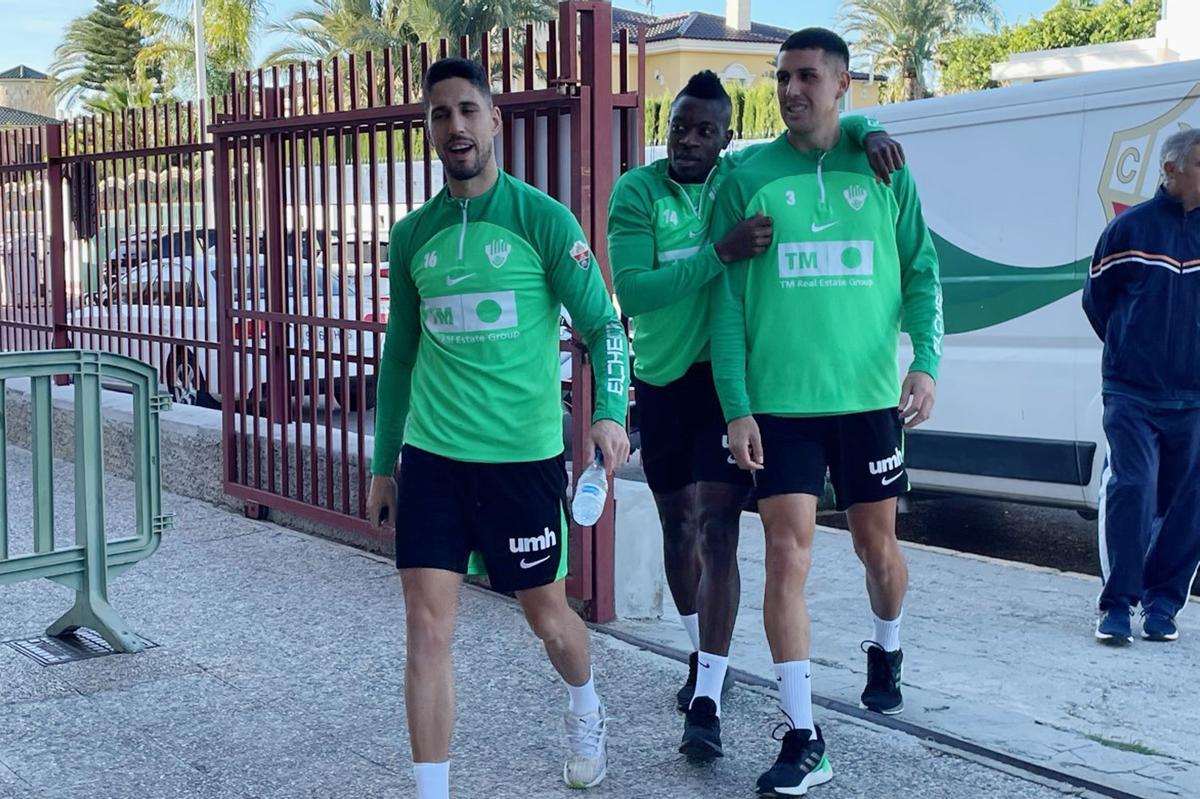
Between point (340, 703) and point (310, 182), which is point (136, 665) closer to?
point (340, 703)

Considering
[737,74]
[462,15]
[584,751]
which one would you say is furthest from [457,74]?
[737,74]

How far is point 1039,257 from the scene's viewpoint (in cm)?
674

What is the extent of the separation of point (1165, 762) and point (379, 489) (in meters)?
2.43

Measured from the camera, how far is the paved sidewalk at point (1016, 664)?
4.34m

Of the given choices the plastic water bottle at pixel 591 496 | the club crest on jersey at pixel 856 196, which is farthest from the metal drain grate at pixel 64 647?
the club crest on jersey at pixel 856 196

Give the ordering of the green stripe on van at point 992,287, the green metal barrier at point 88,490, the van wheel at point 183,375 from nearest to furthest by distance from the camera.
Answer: the green metal barrier at point 88,490 < the green stripe on van at point 992,287 < the van wheel at point 183,375

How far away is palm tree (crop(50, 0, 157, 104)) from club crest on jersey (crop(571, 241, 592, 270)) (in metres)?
56.6

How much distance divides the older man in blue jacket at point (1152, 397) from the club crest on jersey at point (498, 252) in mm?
2911

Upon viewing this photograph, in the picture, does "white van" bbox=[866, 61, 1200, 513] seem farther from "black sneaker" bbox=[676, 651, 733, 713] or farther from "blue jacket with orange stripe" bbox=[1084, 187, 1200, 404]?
"black sneaker" bbox=[676, 651, 733, 713]

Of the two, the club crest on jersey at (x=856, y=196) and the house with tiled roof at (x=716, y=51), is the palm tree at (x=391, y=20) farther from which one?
the club crest on jersey at (x=856, y=196)

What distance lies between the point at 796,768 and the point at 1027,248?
3.67m

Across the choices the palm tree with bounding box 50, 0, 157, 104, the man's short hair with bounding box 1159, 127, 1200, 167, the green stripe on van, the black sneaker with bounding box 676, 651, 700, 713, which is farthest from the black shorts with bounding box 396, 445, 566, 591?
the palm tree with bounding box 50, 0, 157, 104

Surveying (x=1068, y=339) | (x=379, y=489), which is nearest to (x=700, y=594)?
(x=379, y=489)

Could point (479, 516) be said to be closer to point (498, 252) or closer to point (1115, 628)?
point (498, 252)
